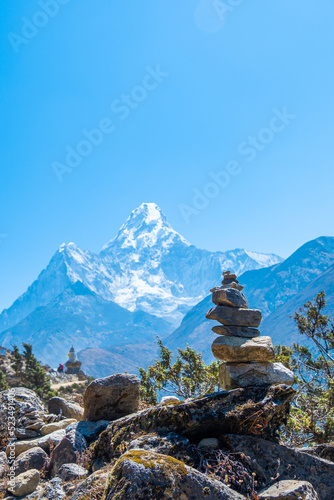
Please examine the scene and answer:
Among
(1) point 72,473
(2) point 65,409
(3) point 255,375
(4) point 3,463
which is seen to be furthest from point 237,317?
(2) point 65,409

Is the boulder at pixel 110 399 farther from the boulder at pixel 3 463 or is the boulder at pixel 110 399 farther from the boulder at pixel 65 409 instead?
the boulder at pixel 65 409

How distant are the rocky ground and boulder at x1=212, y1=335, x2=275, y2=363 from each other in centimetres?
331

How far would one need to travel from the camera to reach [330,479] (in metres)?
8.68

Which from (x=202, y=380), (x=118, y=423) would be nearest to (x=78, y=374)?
(x=202, y=380)

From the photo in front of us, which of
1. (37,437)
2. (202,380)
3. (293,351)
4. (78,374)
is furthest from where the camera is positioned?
(78,374)

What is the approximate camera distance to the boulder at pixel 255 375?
1295cm

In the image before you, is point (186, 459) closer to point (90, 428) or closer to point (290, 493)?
point (290, 493)

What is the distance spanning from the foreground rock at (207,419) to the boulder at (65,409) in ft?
32.0

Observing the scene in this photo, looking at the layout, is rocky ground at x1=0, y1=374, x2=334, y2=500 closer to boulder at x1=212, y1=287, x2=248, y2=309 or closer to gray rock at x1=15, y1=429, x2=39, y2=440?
gray rock at x1=15, y1=429, x2=39, y2=440

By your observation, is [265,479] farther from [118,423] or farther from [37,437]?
[37,437]

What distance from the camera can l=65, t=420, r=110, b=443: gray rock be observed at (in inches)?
455

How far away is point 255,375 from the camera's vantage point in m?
13.2

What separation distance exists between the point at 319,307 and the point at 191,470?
2341 cm

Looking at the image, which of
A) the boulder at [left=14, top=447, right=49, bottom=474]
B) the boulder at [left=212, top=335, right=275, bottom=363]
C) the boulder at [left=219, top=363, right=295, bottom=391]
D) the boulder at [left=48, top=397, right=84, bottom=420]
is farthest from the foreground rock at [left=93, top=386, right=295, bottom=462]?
the boulder at [left=48, top=397, right=84, bottom=420]
